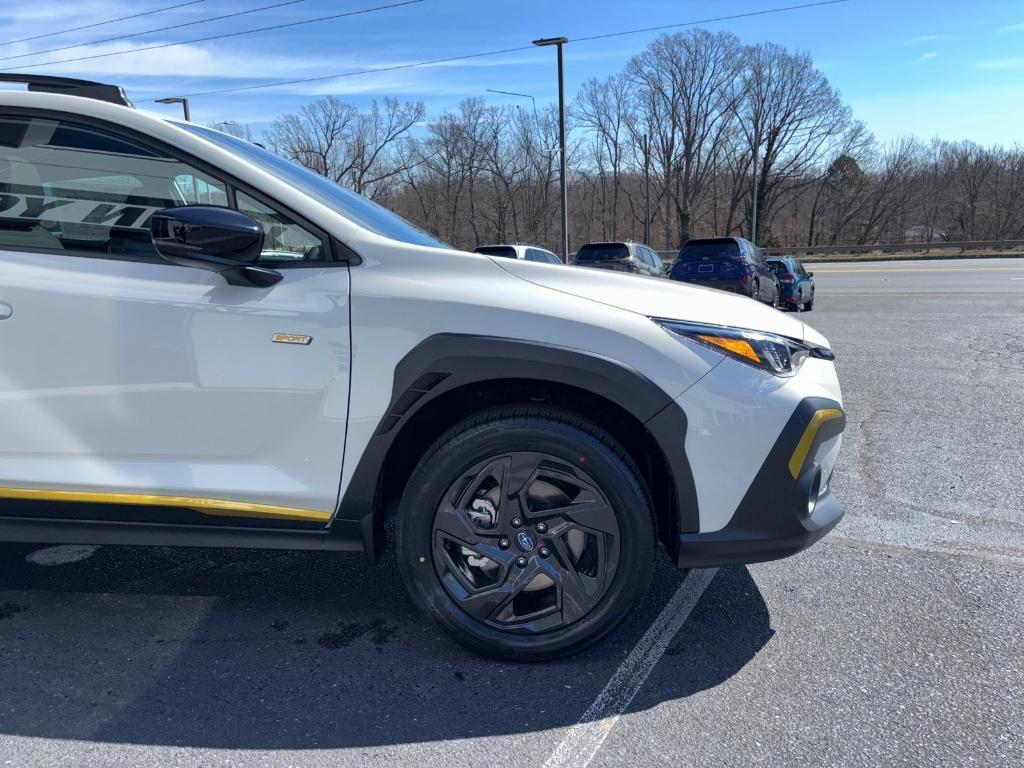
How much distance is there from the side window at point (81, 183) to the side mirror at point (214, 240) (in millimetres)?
315

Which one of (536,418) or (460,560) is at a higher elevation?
(536,418)

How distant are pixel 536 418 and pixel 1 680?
204 centimetres

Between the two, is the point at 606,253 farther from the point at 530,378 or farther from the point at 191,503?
the point at 191,503

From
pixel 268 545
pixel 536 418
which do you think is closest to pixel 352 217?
pixel 536 418

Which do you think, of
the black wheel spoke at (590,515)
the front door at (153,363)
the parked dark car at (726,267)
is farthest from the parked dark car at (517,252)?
the black wheel spoke at (590,515)

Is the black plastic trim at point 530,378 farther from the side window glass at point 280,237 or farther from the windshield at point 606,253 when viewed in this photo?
the windshield at point 606,253

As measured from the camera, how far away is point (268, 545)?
248cm

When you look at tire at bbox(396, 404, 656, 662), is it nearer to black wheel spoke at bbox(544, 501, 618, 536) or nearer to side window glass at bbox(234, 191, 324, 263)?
black wheel spoke at bbox(544, 501, 618, 536)

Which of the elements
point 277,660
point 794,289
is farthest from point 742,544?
point 794,289

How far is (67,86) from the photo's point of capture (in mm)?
→ 2654

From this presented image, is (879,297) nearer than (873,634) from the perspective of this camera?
No

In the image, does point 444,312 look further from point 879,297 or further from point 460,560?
point 879,297

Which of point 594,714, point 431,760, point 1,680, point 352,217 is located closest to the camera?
point 431,760

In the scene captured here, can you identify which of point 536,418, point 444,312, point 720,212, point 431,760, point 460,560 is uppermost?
point 720,212
